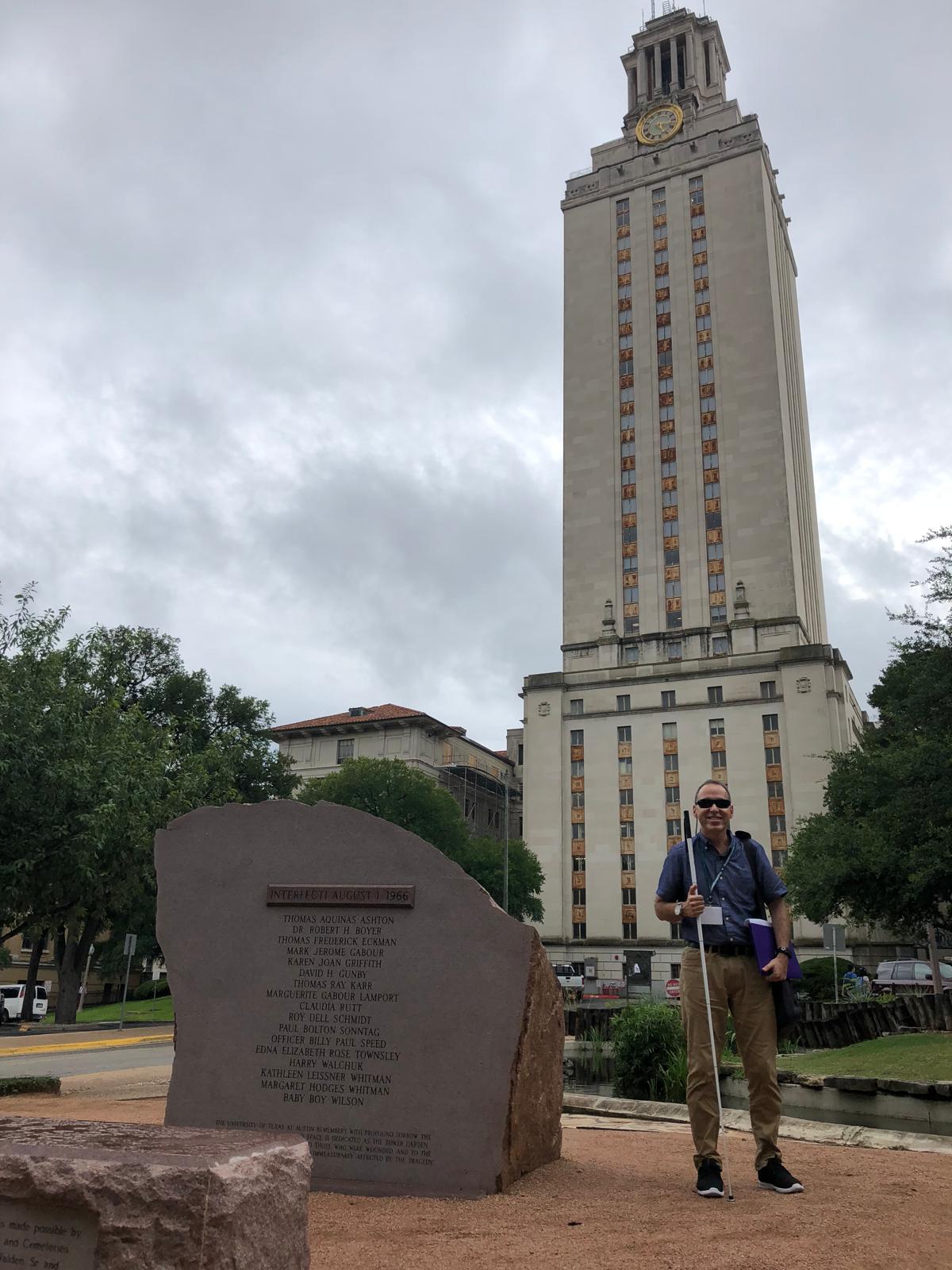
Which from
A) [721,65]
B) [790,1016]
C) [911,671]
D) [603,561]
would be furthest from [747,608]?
[790,1016]

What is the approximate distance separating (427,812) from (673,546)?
2929 cm

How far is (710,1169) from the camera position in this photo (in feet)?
18.6

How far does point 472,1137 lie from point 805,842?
1357 inches

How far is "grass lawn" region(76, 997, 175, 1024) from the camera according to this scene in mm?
40669

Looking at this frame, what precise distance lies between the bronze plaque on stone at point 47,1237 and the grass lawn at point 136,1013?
1498 inches

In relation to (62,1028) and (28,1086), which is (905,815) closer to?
(28,1086)

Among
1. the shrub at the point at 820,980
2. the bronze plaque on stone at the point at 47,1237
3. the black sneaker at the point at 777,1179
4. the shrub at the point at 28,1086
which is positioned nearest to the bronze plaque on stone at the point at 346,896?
the black sneaker at the point at 777,1179

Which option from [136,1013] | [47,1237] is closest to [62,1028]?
[136,1013]

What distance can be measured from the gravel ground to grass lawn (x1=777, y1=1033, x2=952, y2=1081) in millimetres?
4083

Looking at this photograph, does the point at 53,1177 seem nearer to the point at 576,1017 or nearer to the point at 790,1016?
the point at 790,1016

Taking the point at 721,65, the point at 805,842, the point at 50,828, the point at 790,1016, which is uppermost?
the point at 721,65

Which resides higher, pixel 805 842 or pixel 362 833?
pixel 805 842

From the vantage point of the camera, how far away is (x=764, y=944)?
5.96 metres

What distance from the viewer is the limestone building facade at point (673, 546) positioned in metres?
68.5
